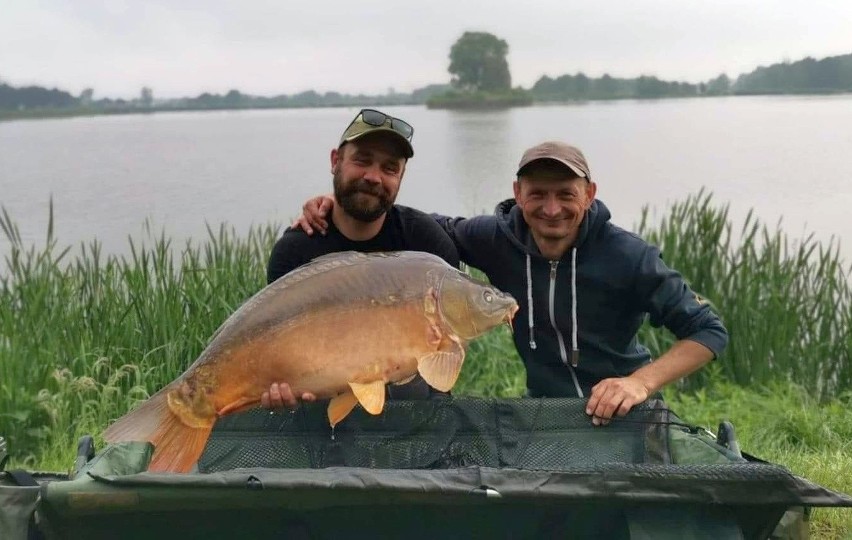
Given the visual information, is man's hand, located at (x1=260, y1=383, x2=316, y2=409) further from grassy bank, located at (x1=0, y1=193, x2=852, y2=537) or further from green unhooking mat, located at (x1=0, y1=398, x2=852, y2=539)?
grassy bank, located at (x1=0, y1=193, x2=852, y2=537)

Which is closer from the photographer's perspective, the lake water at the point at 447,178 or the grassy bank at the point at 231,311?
the grassy bank at the point at 231,311

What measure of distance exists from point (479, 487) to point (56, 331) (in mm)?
2503

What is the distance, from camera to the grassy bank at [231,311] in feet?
9.29

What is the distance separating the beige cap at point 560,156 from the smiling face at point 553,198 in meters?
0.02

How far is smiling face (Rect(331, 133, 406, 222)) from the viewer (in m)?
2.10

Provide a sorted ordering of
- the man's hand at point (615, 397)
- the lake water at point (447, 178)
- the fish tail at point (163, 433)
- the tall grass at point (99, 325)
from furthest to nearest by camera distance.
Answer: the lake water at point (447, 178) → the tall grass at point (99, 325) → the man's hand at point (615, 397) → the fish tail at point (163, 433)

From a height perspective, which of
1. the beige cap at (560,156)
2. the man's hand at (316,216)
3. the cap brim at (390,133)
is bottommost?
the man's hand at (316,216)

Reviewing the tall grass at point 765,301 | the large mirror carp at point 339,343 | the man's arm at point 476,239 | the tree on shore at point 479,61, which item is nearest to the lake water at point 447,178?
the tall grass at point 765,301

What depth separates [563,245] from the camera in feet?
6.96

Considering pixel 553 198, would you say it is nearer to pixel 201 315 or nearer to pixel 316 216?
pixel 316 216

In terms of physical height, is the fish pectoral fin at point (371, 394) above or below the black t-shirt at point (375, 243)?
below

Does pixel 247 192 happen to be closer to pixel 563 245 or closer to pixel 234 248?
pixel 234 248

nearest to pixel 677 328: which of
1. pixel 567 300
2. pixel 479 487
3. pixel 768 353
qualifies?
pixel 567 300

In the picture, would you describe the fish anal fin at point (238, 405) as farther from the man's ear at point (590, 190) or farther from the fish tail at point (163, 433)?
the man's ear at point (590, 190)
